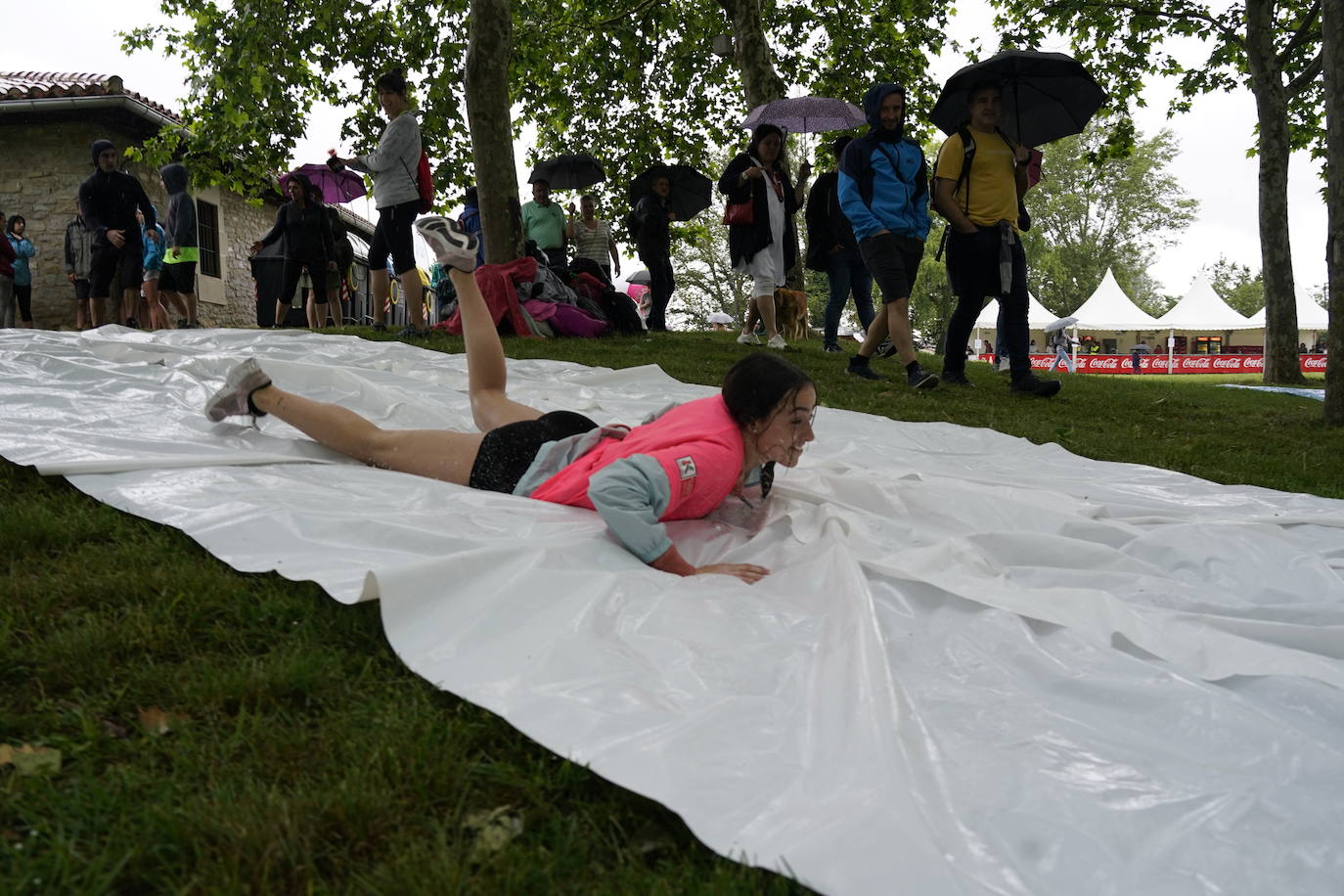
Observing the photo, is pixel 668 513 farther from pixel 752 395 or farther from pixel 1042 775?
pixel 1042 775

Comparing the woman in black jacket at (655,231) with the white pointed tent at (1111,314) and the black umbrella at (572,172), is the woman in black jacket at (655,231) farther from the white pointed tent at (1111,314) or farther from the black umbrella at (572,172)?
the white pointed tent at (1111,314)

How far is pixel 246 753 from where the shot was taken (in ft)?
4.87

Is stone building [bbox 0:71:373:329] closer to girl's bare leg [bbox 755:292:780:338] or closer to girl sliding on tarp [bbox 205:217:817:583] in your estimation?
girl's bare leg [bbox 755:292:780:338]

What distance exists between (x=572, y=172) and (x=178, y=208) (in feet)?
16.4

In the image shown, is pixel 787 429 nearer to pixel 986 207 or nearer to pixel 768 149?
pixel 986 207

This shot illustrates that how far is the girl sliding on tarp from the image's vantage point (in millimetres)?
2373

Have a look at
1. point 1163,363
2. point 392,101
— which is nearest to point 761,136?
point 392,101

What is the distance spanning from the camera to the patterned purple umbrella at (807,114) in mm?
9859

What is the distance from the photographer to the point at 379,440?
3.24 m

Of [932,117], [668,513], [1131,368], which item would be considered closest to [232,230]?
[932,117]

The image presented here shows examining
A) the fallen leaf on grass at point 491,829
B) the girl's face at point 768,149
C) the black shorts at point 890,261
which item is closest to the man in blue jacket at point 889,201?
the black shorts at point 890,261

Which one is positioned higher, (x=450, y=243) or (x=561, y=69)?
(x=561, y=69)

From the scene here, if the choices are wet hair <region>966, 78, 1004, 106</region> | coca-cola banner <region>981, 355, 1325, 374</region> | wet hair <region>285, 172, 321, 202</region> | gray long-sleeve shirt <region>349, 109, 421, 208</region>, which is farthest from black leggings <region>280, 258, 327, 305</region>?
coca-cola banner <region>981, 355, 1325, 374</region>

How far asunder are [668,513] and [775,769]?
132 centimetres
